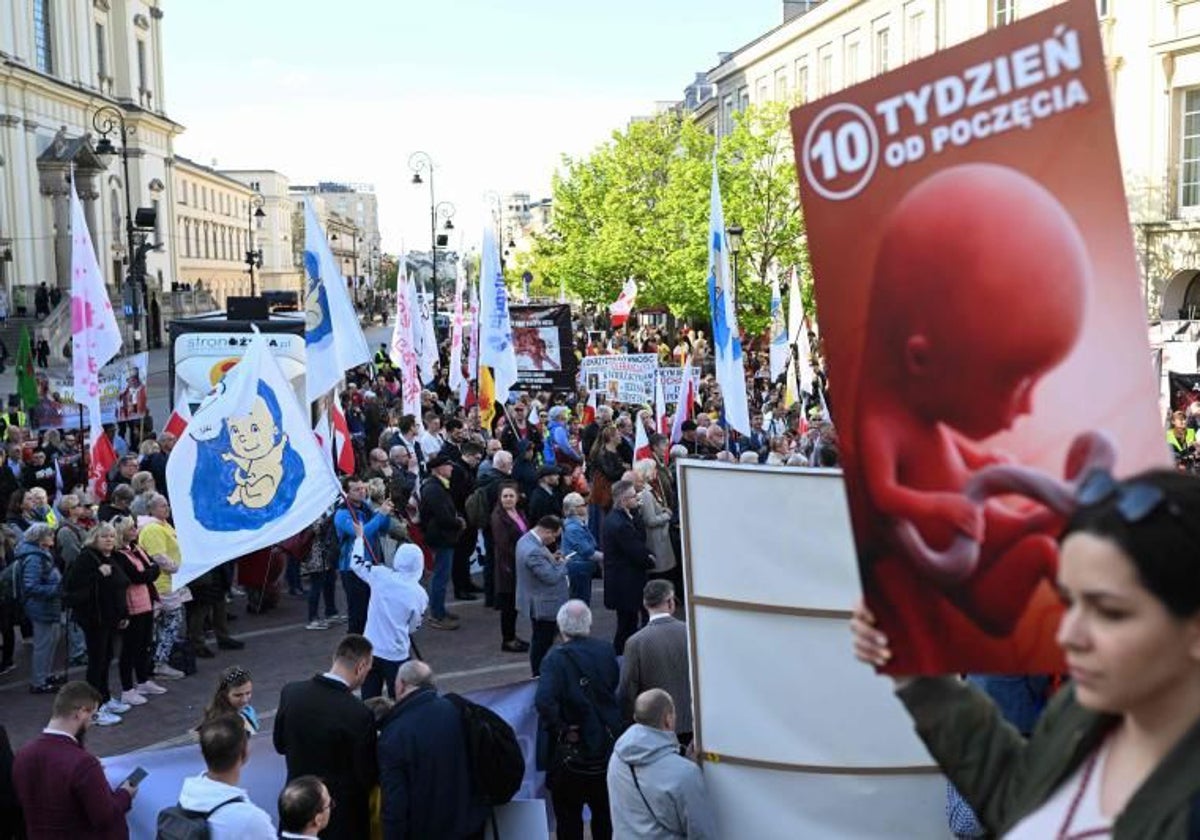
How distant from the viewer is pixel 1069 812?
183cm

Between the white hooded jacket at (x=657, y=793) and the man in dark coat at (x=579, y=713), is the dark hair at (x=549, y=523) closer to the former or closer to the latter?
the man in dark coat at (x=579, y=713)

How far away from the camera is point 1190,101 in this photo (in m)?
29.3

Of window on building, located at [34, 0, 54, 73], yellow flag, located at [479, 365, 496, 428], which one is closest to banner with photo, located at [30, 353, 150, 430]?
yellow flag, located at [479, 365, 496, 428]

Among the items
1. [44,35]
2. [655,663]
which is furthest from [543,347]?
[44,35]

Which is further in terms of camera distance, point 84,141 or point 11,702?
point 84,141

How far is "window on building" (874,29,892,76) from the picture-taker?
43531mm

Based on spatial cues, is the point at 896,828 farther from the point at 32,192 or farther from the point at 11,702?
the point at 32,192

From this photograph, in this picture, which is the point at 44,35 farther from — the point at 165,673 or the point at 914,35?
the point at 165,673

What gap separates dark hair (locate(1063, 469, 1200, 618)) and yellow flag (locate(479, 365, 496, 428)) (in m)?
17.2

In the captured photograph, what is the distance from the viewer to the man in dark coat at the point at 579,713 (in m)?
6.69

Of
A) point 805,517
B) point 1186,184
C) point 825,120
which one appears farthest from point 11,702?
point 1186,184

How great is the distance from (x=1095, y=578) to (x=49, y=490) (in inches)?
Result: 612

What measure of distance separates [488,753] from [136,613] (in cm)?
515

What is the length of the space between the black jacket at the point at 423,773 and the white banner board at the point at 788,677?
45.8 inches
